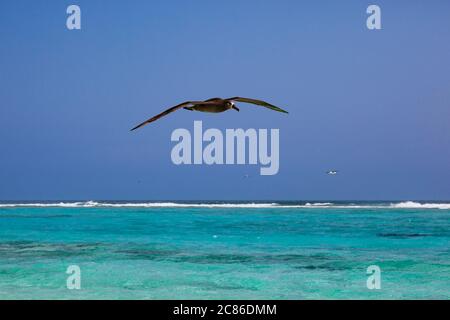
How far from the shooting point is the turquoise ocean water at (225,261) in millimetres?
10578

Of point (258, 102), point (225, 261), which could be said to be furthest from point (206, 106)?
point (225, 261)

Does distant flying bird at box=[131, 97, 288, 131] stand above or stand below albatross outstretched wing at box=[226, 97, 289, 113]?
below

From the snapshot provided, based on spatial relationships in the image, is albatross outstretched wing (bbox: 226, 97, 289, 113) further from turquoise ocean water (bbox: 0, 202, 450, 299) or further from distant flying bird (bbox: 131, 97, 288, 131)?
turquoise ocean water (bbox: 0, 202, 450, 299)

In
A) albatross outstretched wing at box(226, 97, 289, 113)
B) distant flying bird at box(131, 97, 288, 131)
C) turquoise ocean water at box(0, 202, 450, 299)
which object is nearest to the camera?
distant flying bird at box(131, 97, 288, 131)

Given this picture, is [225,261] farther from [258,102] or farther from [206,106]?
[206,106]

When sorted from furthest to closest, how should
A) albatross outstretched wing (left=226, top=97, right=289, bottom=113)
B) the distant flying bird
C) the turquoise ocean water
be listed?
the turquoise ocean water
albatross outstretched wing (left=226, top=97, right=289, bottom=113)
the distant flying bird

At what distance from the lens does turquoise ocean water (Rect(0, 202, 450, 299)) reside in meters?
10.6

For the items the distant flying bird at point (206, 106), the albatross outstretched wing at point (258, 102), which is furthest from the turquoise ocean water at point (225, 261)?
the distant flying bird at point (206, 106)

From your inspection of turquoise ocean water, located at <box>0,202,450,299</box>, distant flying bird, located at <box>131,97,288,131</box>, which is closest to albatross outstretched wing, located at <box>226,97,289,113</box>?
distant flying bird, located at <box>131,97,288,131</box>

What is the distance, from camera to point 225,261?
14328mm
